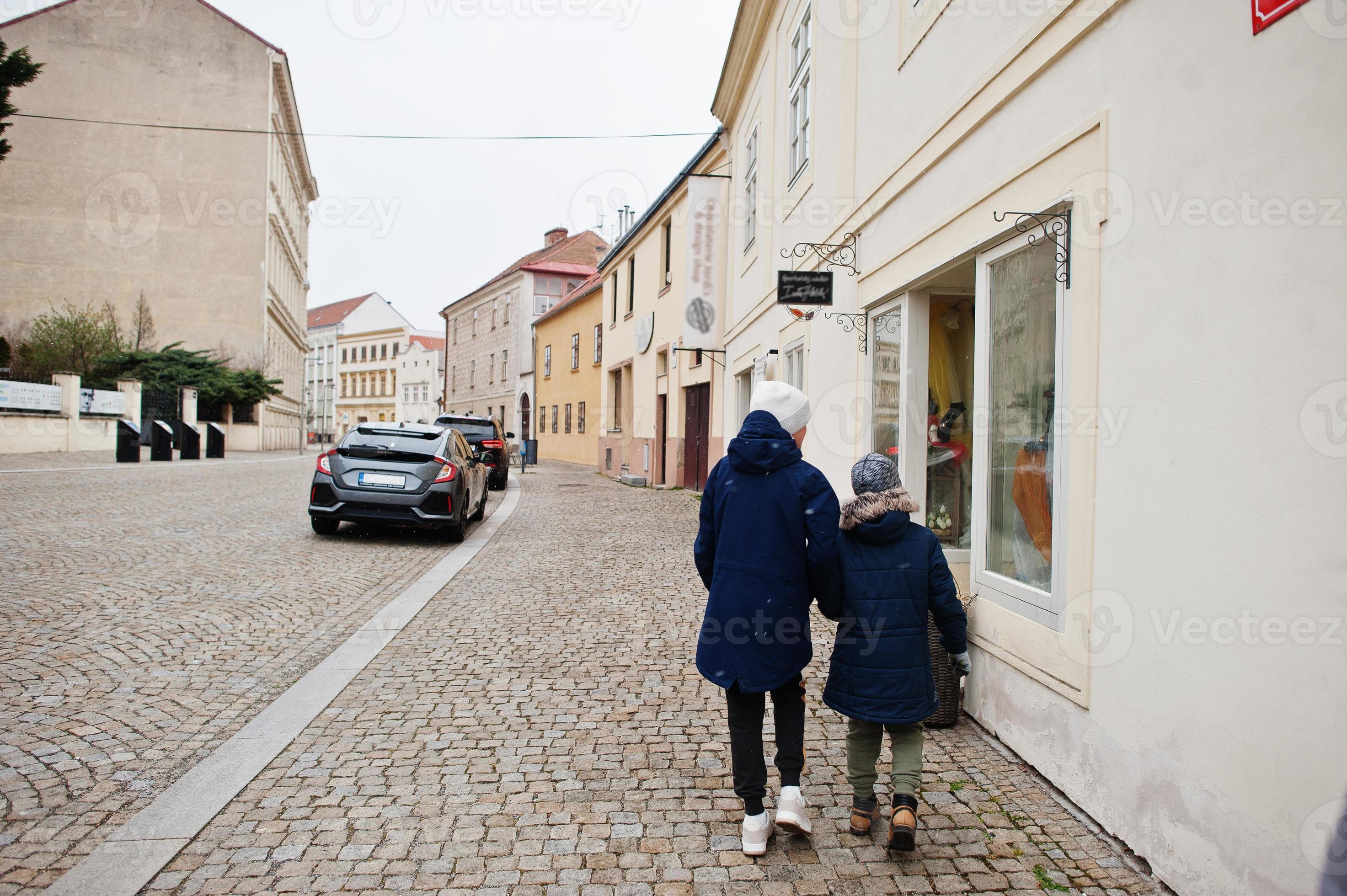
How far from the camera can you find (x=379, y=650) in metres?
5.59

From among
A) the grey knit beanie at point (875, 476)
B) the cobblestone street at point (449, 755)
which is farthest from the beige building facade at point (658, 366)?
the grey knit beanie at point (875, 476)

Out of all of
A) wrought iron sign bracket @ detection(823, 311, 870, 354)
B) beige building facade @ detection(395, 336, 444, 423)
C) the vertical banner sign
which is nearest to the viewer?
wrought iron sign bracket @ detection(823, 311, 870, 354)

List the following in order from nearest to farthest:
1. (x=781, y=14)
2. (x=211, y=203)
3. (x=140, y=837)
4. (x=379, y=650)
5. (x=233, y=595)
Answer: (x=140, y=837) → (x=379, y=650) → (x=233, y=595) → (x=781, y=14) → (x=211, y=203)

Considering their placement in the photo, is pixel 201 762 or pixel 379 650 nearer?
pixel 201 762

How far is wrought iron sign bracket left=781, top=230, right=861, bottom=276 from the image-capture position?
7.55 m

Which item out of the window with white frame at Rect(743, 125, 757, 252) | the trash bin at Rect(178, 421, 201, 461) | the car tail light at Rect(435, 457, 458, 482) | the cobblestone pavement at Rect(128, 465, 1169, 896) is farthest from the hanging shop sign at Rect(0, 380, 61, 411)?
the cobblestone pavement at Rect(128, 465, 1169, 896)

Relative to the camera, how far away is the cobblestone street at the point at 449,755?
2.92 meters

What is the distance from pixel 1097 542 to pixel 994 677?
1126mm

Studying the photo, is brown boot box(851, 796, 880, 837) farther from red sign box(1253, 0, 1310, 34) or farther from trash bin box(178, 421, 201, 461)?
trash bin box(178, 421, 201, 461)

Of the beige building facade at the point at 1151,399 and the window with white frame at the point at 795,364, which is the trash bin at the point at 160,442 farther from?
the beige building facade at the point at 1151,399

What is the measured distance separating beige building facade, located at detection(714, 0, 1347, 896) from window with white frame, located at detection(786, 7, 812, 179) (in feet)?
14.3

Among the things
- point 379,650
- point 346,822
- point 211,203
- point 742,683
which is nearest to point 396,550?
point 379,650

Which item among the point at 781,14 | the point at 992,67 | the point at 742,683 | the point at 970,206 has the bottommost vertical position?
the point at 742,683

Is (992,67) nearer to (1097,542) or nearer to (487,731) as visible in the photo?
(1097,542)
